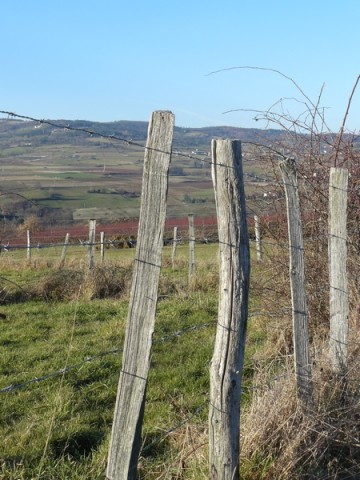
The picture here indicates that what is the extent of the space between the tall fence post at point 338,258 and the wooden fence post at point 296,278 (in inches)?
20.2

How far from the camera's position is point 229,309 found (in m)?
3.30

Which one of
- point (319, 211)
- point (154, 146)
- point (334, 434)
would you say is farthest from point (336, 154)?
point (154, 146)

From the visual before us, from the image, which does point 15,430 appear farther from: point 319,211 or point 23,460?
point 319,211

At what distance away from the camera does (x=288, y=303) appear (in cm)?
684

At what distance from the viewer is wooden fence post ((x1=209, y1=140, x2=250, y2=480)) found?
326cm

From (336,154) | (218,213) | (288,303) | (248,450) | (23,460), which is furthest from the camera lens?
(288,303)

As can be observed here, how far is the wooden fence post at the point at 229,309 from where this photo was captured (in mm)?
3260

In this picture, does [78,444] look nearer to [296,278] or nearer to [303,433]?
[303,433]

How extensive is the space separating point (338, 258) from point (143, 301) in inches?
86.2

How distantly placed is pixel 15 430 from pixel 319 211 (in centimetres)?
350

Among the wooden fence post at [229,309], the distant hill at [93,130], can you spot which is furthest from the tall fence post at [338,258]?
the wooden fence post at [229,309]

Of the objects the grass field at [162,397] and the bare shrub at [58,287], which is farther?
the bare shrub at [58,287]

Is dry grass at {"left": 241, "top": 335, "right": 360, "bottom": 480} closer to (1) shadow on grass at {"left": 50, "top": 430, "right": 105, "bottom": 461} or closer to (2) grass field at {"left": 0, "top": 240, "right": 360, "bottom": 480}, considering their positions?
(2) grass field at {"left": 0, "top": 240, "right": 360, "bottom": 480}

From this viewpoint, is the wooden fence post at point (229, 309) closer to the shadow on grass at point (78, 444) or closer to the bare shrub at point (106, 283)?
the shadow on grass at point (78, 444)
